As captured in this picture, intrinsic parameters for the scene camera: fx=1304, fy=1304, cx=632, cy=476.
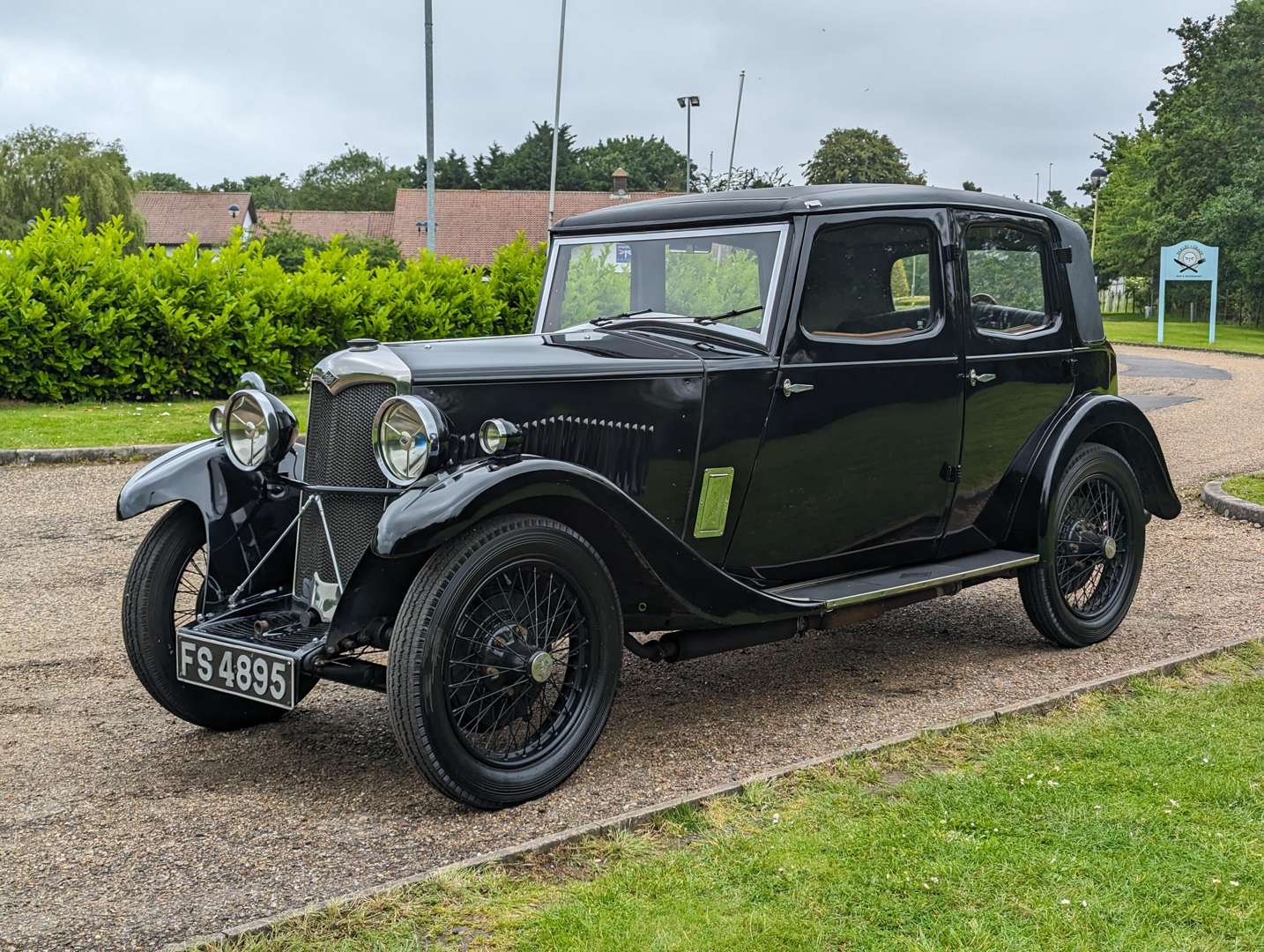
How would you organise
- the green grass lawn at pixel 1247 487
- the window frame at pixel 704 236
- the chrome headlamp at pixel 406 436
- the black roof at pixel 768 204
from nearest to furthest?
1. the chrome headlamp at pixel 406 436
2. the window frame at pixel 704 236
3. the black roof at pixel 768 204
4. the green grass lawn at pixel 1247 487

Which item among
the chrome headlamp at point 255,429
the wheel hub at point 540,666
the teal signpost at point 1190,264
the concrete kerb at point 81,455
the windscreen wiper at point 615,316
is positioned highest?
the teal signpost at point 1190,264

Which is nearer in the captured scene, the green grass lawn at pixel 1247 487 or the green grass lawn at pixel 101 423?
the green grass lawn at pixel 1247 487

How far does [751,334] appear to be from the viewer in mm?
4980

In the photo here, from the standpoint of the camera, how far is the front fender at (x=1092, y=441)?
5.83m

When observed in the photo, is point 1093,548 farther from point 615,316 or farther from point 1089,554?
Answer: point 615,316

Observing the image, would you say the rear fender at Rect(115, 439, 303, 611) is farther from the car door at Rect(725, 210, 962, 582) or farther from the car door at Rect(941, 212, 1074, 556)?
the car door at Rect(941, 212, 1074, 556)

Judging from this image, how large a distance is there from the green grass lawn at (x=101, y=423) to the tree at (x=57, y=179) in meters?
39.6

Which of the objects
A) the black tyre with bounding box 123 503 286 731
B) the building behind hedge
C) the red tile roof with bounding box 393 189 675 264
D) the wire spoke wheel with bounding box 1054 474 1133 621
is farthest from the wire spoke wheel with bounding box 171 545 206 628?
the red tile roof with bounding box 393 189 675 264

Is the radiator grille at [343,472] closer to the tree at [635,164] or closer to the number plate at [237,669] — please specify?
the number plate at [237,669]

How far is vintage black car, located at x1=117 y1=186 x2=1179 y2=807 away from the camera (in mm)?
4086

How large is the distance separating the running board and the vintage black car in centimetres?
2

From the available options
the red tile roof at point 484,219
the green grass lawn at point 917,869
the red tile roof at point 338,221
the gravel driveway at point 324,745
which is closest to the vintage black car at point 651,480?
the gravel driveway at point 324,745

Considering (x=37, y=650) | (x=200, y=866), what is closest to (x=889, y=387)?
(x=200, y=866)

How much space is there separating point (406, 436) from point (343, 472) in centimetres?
43
